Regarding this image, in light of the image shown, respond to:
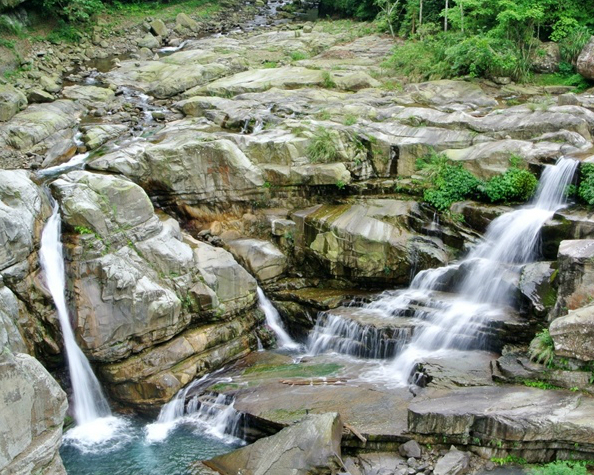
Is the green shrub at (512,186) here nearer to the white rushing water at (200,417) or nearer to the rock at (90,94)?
the white rushing water at (200,417)

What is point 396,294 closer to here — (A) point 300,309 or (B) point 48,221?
(A) point 300,309

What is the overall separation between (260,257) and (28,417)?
27.9 feet

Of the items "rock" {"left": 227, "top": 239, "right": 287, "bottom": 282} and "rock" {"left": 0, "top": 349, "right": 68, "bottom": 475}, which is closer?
"rock" {"left": 0, "top": 349, "right": 68, "bottom": 475}

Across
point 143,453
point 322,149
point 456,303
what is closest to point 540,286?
point 456,303

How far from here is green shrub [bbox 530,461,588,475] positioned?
9.18 m

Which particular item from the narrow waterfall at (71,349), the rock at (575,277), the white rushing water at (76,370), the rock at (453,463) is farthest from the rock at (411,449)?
the narrow waterfall at (71,349)

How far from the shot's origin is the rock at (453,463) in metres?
10.2

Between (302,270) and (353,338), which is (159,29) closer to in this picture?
(302,270)

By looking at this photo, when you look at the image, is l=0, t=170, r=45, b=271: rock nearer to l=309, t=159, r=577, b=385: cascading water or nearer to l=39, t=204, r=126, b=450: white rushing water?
l=39, t=204, r=126, b=450: white rushing water

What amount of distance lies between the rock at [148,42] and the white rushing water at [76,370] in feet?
81.7

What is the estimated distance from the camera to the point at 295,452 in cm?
1070

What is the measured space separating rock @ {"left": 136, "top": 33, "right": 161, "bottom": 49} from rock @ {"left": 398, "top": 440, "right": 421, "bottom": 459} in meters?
30.9

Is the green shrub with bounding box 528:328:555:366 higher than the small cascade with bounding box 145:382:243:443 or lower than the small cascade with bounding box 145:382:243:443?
higher

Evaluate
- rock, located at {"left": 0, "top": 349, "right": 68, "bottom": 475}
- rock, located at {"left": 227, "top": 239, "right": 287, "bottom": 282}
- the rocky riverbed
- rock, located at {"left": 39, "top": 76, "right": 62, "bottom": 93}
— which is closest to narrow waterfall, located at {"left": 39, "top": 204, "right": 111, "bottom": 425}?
the rocky riverbed
